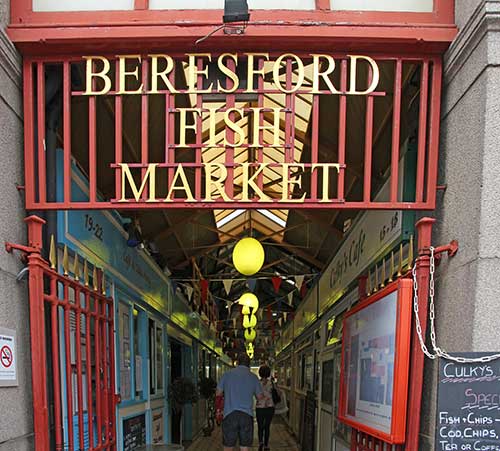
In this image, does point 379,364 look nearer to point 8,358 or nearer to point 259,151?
point 259,151

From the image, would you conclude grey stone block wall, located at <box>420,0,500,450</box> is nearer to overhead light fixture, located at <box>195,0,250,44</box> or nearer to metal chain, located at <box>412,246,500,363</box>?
metal chain, located at <box>412,246,500,363</box>

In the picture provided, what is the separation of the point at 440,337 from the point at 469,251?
24.1 inches

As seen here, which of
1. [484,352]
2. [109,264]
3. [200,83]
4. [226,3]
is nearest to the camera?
[484,352]

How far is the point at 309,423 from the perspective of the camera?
9336mm

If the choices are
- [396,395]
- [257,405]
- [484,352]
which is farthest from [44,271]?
[257,405]

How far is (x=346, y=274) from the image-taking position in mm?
6484

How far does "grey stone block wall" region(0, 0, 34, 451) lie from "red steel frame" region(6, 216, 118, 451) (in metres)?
0.07

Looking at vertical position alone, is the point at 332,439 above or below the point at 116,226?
below

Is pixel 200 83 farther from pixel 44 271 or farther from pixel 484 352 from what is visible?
pixel 484 352

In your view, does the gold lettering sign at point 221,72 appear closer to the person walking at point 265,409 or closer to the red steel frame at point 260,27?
the red steel frame at point 260,27

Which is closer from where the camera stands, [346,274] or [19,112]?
[19,112]

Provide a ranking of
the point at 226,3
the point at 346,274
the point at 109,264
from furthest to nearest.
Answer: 1. the point at 346,274
2. the point at 109,264
3. the point at 226,3

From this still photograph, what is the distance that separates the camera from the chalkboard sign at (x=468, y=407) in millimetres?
2887

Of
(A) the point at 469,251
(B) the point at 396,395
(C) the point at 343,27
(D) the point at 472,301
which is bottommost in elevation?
(B) the point at 396,395
